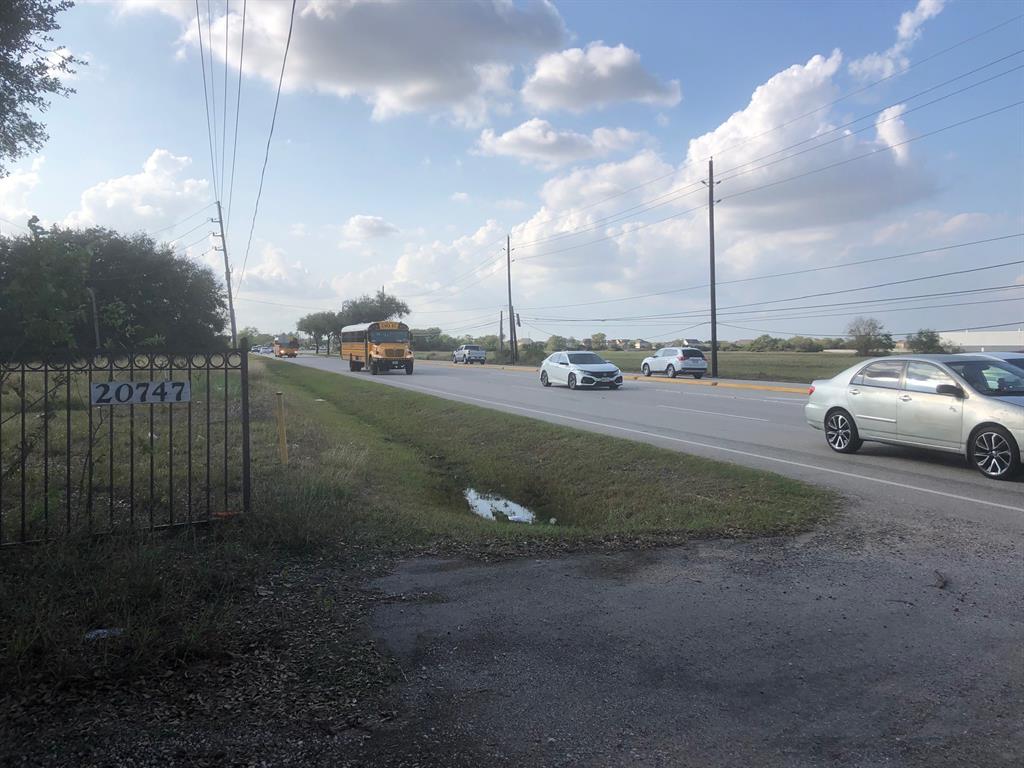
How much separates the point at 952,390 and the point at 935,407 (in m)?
0.40

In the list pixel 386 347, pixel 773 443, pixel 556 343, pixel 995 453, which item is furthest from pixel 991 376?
pixel 556 343

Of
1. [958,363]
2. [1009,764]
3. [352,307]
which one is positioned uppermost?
[352,307]

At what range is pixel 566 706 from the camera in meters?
3.48

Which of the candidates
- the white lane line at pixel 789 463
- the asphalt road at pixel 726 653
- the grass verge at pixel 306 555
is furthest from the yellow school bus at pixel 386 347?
the asphalt road at pixel 726 653

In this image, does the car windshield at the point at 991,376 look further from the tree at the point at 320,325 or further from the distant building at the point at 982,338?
the tree at the point at 320,325

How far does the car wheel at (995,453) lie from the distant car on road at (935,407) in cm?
1

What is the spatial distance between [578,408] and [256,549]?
1546 centimetres

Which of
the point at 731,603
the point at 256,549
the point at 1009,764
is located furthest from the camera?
the point at 256,549

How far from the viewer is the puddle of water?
32.5 ft

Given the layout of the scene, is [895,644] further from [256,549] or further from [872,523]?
[256,549]

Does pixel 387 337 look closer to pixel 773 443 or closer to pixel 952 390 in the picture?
pixel 773 443

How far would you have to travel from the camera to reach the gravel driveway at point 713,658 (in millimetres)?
3166

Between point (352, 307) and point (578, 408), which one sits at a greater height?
point (352, 307)

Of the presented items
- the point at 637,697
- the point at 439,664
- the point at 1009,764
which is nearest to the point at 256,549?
the point at 439,664
